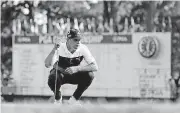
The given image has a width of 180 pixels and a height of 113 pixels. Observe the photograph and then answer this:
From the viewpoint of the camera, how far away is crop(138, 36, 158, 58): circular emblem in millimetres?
16359

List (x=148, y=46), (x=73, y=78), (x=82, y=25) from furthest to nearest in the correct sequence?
1. (x=82, y=25)
2. (x=148, y=46)
3. (x=73, y=78)

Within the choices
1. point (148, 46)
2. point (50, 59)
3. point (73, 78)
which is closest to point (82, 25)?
point (148, 46)

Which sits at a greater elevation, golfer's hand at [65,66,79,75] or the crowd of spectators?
the crowd of spectators

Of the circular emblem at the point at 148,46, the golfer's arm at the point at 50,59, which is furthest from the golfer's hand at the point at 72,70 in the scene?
the circular emblem at the point at 148,46

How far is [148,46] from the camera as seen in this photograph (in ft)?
55.6

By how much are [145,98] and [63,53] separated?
369 inches

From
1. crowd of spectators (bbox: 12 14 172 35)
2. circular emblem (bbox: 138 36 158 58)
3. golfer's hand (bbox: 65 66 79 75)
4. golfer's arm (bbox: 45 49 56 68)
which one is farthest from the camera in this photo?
crowd of spectators (bbox: 12 14 172 35)

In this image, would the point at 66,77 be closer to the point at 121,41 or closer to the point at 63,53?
the point at 63,53

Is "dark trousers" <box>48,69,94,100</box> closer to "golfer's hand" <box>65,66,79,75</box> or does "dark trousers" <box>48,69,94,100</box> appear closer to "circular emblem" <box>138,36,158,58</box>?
"golfer's hand" <box>65,66,79,75</box>

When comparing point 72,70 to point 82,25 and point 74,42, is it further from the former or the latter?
point 82,25

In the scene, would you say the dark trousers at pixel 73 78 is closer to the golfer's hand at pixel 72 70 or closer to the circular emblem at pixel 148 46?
the golfer's hand at pixel 72 70

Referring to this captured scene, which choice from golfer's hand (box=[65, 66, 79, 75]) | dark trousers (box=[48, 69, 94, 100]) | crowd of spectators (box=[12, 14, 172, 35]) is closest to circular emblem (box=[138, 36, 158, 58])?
crowd of spectators (box=[12, 14, 172, 35])

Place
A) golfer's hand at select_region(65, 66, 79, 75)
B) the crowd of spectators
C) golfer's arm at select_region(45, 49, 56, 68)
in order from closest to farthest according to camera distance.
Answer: golfer's arm at select_region(45, 49, 56, 68)
golfer's hand at select_region(65, 66, 79, 75)
the crowd of spectators

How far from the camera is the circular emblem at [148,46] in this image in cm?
1636
